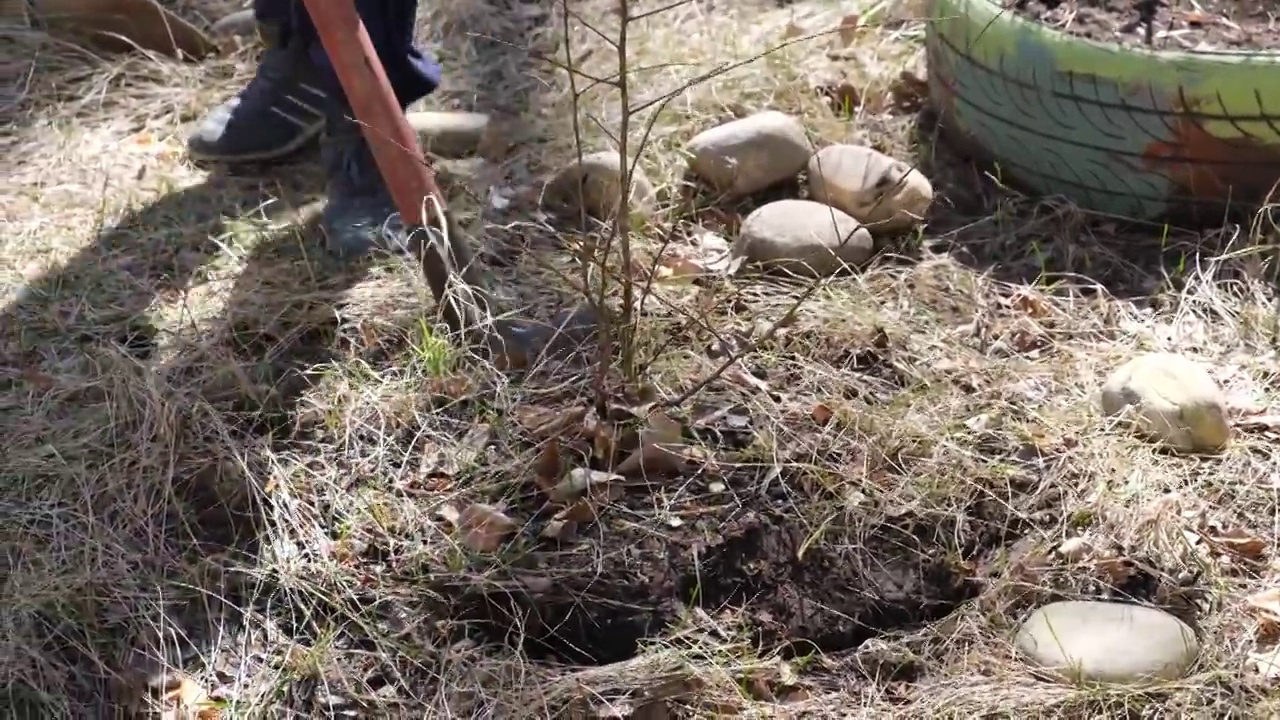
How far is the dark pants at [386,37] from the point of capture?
2.61 m

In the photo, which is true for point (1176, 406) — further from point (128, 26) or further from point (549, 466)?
point (128, 26)

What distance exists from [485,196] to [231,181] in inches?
23.4

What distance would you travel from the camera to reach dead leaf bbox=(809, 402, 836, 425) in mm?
2055

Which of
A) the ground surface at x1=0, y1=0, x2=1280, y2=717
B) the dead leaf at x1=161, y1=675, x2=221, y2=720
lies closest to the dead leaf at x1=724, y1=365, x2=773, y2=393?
the ground surface at x1=0, y1=0, x2=1280, y2=717

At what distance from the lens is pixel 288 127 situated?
289 cm

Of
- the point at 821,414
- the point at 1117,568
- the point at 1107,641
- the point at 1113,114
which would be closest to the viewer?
the point at 1107,641

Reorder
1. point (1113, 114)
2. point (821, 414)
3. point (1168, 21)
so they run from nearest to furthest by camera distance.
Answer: point (821, 414)
point (1113, 114)
point (1168, 21)

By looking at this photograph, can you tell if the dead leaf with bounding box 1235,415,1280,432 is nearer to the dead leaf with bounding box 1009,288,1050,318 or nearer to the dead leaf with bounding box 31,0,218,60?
the dead leaf with bounding box 1009,288,1050,318

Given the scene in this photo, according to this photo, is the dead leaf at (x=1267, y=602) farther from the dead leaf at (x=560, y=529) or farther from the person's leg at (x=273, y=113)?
the person's leg at (x=273, y=113)

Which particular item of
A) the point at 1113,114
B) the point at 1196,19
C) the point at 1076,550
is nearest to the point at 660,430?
the point at 1076,550

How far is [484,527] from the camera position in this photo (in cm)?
189

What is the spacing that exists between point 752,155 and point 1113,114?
690 mm

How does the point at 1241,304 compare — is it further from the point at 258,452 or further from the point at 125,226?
the point at 125,226

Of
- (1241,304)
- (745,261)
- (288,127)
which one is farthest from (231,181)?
(1241,304)
